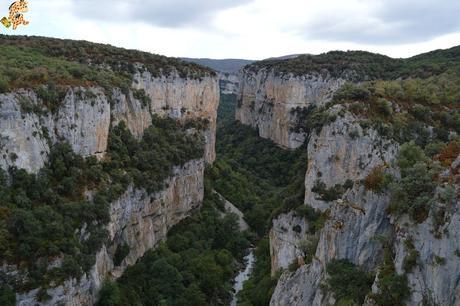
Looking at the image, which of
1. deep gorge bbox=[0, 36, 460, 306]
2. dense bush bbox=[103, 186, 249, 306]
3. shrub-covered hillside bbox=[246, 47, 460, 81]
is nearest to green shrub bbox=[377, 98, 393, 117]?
deep gorge bbox=[0, 36, 460, 306]

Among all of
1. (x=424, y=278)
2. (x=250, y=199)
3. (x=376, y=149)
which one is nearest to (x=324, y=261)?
(x=424, y=278)

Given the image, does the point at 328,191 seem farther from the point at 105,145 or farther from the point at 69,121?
the point at 69,121

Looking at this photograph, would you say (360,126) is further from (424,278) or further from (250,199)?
(250,199)

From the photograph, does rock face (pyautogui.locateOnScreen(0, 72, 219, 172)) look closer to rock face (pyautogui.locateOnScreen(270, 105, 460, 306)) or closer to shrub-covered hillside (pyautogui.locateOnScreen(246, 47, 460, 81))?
rock face (pyautogui.locateOnScreen(270, 105, 460, 306))

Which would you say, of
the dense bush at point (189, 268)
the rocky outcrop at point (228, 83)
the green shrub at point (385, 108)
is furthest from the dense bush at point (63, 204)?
the rocky outcrop at point (228, 83)

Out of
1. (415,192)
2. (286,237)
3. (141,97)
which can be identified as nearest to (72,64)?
(141,97)

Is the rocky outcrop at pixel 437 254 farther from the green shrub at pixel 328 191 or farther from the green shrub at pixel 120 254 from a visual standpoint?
the green shrub at pixel 120 254
